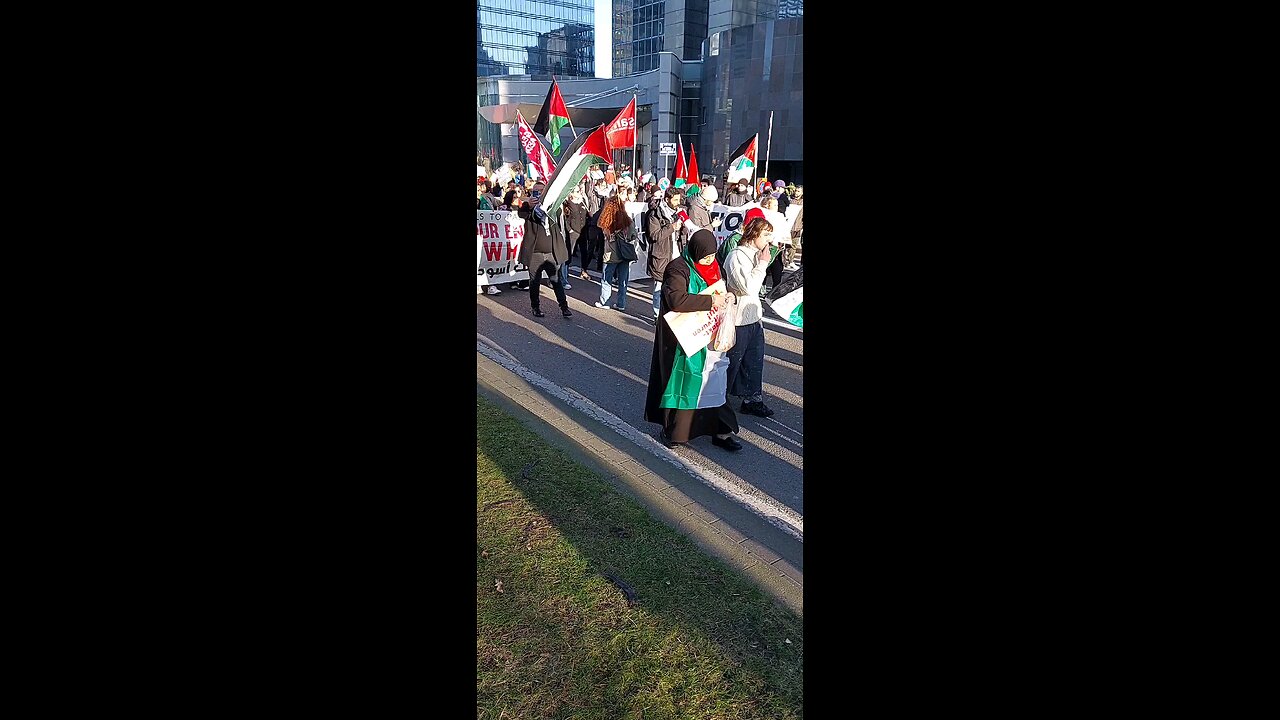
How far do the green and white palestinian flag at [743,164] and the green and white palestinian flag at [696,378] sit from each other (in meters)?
9.26

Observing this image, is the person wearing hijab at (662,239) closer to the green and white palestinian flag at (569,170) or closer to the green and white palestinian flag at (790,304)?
the green and white palestinian flag at (569,170)

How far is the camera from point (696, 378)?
6.17 m

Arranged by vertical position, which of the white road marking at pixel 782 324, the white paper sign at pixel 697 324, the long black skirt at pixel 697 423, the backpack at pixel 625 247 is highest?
the backpack at pixel 625 247

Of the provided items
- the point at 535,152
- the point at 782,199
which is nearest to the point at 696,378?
the point at 535,152

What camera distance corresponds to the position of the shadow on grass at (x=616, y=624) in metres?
3.34

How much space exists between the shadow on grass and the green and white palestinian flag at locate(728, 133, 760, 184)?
430 inches

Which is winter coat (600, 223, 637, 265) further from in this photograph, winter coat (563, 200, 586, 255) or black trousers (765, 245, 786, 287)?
black trousers (765, 245, 786, 287)

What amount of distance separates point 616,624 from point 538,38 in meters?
117

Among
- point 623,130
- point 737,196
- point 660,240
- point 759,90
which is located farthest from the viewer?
point 759,90

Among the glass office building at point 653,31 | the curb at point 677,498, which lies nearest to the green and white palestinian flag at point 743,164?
the curb at point 677,498

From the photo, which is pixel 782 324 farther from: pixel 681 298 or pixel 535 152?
pixel 681 298

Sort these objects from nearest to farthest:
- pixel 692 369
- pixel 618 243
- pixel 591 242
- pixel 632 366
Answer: pixel 692 369 < pixel 632 366 < pixel 618 243 < pixel 591 242
